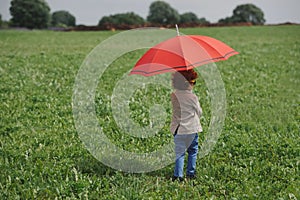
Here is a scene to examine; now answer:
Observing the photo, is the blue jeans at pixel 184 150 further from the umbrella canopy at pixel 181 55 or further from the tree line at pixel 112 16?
the tree line at pixel 112 16

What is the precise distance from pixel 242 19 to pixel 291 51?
166ft

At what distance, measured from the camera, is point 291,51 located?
18875mm

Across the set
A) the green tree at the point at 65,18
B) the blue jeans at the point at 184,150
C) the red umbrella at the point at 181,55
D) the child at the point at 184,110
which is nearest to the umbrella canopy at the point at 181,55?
the red umbrella at the point at 181,55

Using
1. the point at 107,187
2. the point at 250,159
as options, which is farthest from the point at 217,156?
the point at 107,187

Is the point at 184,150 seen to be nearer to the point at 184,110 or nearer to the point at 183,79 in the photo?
the point at 184,110

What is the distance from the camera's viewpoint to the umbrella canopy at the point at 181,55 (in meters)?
4.81

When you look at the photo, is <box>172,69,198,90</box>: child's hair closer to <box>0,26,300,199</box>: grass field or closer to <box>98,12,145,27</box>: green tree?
<box>0,26,300,199</box>: grass field

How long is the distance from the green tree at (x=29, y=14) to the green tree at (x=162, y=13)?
2119cm

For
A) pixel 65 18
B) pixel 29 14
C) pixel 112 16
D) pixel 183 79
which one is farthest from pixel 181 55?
pixel 65 18

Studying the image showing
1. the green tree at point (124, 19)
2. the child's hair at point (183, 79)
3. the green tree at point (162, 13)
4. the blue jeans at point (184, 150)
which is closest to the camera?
the child's hair at point (183, 79)

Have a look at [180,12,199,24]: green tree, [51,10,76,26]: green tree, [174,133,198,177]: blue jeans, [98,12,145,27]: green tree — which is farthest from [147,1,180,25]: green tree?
[174,133,198,177]: blue jeans

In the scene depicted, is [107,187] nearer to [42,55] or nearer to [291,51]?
[42,55]

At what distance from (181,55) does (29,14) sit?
5071 centimetres

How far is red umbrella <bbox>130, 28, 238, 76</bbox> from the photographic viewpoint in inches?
189
